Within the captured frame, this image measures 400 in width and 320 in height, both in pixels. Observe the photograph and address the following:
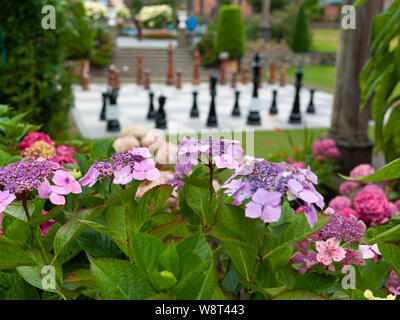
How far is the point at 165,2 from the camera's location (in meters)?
24.7

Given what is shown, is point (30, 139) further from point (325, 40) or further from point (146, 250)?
point (325, 40)

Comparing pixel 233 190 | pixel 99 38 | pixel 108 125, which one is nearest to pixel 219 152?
pixel 233 190

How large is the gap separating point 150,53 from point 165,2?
9880 mm

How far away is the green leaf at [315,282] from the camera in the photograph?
0.81 meters

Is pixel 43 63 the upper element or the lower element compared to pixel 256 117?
upper

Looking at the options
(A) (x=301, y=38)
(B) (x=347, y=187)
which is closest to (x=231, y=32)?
(A) (x=301, y=38)

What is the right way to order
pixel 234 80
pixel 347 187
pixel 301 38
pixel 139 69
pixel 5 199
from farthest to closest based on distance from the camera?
pixel 301 38 → pixel 234 80 → pixel 139 69 → pixel 347 187 → pixel 5 199

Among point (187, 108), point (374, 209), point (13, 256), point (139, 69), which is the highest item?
point (13, 256)

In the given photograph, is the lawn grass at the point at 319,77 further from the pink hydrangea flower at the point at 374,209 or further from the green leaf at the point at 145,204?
the green leaf at the point at 145,204

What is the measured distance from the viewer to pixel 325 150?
4238 mm

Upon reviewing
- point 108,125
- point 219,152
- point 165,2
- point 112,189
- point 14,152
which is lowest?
point 108,125

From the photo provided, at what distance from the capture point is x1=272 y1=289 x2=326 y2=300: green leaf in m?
0.70

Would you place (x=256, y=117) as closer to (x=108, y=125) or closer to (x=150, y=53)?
(x=108, y=125)

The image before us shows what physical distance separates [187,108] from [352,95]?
492 cm
